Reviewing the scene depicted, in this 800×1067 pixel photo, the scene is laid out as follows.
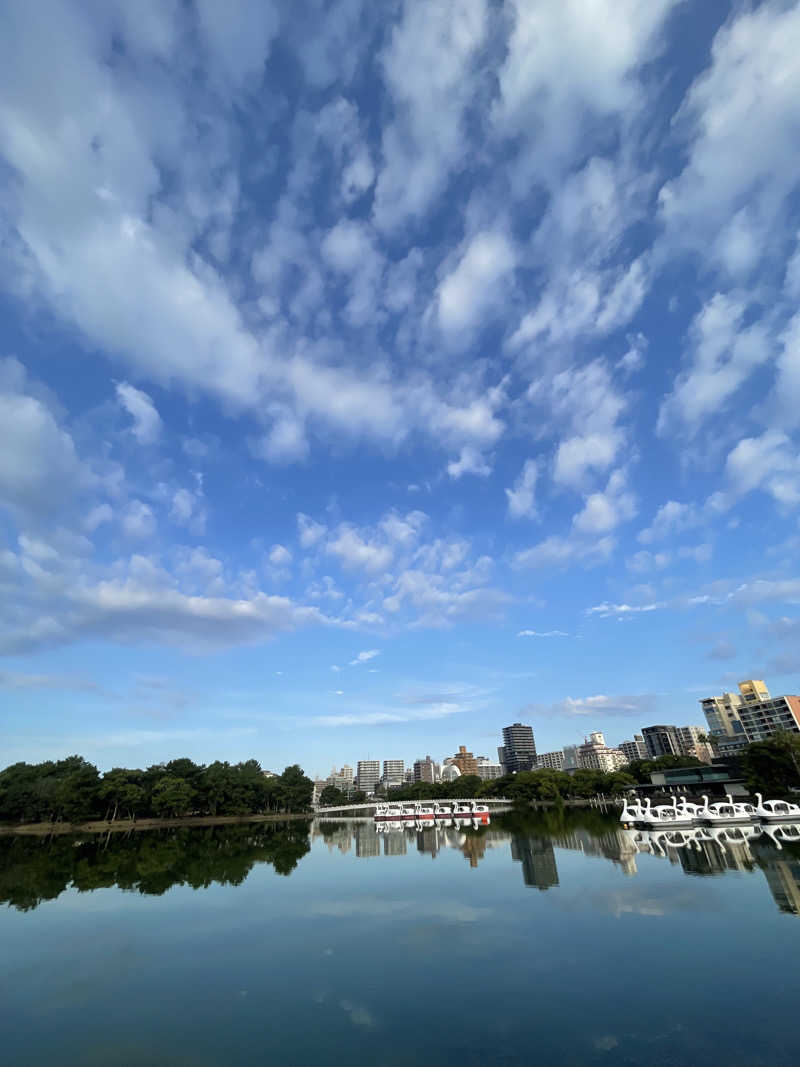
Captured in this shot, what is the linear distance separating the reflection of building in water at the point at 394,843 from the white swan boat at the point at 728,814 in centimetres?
3037

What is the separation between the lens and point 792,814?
46469 millimetres

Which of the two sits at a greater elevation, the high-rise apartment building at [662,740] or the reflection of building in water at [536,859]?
the high-rise apartment building at [662,740]

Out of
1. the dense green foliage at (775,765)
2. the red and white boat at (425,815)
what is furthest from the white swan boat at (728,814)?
the red and white boat at (425,815)

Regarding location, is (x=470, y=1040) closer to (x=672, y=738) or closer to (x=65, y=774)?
(x=65, y=774)

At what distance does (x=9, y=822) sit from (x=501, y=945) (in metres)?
90.2

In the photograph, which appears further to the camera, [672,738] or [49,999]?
[672,738]

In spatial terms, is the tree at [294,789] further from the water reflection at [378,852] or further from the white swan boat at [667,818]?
the white swan boat at [667,818]

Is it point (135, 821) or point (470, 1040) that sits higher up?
point (135, 821)

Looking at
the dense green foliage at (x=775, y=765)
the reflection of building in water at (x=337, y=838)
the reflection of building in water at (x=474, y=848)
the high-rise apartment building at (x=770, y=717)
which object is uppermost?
the high-rise apartment building at (x=770, y=717)

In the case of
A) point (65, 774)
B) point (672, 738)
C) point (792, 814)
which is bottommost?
point (792, 814)

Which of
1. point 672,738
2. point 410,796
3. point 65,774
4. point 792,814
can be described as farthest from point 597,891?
point 672,738

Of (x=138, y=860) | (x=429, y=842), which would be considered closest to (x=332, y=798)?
(x=429, y=842)

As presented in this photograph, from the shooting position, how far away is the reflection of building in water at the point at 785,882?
861 inches

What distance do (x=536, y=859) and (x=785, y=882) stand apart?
Answer: 16510mm
